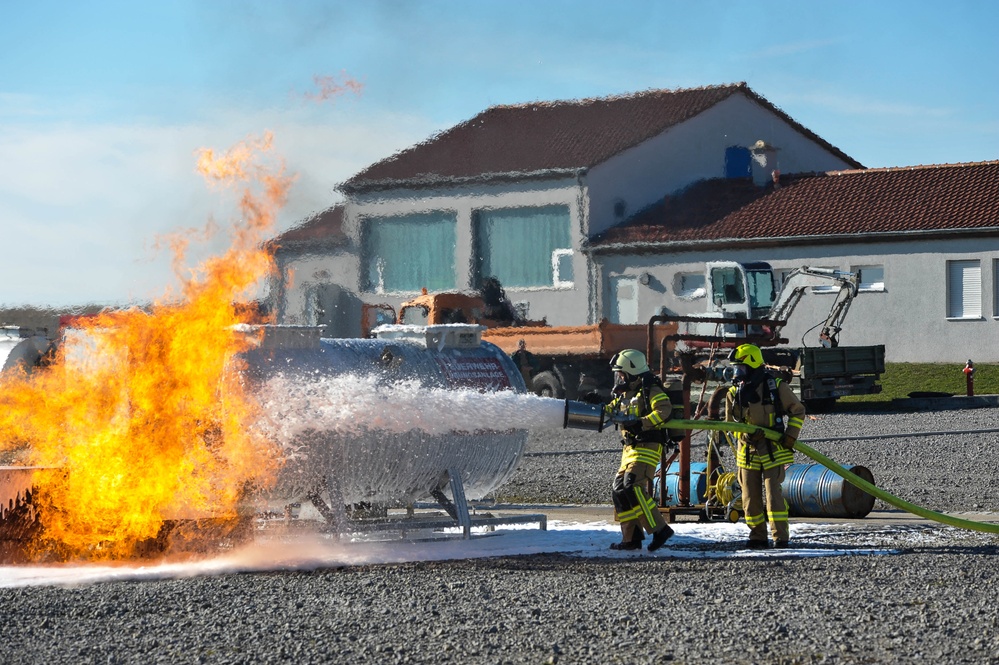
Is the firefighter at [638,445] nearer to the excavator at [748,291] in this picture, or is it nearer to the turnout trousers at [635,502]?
the turnout trousers at [635,502]

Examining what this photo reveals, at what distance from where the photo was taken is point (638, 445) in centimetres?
1209

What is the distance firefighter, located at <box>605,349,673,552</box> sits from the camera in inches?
467

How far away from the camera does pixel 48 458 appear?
1173 cm

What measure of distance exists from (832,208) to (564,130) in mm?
7767

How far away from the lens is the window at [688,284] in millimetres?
35594

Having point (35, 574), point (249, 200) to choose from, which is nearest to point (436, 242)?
point (249, 200)

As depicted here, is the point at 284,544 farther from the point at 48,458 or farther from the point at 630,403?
the point at 630,403

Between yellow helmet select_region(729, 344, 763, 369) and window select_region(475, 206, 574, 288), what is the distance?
2431cm

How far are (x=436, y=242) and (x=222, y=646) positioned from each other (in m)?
27.1

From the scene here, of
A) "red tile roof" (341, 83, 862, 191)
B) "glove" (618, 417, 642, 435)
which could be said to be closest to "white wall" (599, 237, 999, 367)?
"red tile roof" (341, 83, 862, 191)

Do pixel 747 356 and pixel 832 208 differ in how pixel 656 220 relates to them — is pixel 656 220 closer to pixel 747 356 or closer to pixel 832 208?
pixel 832 208

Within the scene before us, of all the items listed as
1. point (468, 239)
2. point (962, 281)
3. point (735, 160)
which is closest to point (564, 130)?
point (735, 160)

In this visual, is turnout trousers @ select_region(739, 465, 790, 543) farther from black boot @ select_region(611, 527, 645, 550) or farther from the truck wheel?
the truck wheel

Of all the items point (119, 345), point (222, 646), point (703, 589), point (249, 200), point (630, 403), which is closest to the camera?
point (222, 646)
